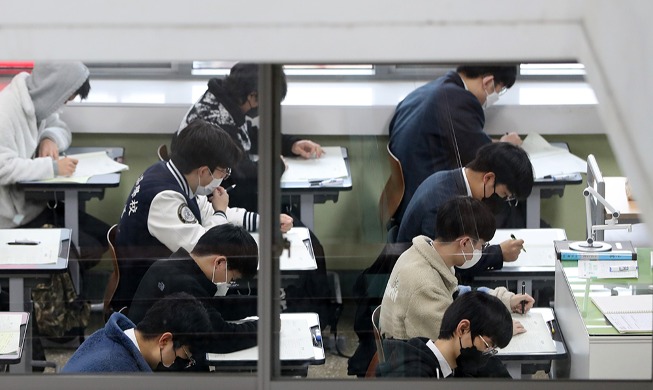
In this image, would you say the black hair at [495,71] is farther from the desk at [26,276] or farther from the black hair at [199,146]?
the desk at [26,276]

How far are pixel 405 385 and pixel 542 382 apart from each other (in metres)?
0.31

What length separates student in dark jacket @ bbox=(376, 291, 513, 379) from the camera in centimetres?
253

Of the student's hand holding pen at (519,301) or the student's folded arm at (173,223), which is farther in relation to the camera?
the student's hand holding pen at (519,301)

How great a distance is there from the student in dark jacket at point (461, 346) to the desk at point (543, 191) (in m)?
0.23

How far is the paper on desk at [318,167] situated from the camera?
2347mm

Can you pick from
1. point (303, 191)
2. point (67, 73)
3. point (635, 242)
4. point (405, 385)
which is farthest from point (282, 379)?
point (635, 242)

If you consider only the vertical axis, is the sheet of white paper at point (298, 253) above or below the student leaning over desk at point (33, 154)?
below

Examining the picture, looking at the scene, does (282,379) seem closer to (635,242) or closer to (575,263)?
(575,263)

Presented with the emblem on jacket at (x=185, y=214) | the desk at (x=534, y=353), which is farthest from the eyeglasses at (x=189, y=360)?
the desk at (x=534, y=353)

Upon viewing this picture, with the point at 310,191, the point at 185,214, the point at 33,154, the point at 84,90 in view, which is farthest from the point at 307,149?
the point at 33,154

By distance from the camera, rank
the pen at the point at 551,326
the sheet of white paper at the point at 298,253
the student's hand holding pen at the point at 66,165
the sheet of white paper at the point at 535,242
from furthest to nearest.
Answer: the student's hand holding pen at the point at 66,165 < the pen at the point at 551,326 < the sheet of white paper at the point at 535,242 < the sheet of white paper at the point at 298,253

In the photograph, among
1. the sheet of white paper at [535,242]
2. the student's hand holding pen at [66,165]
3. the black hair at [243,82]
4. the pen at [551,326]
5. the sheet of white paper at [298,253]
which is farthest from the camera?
the student's hand holding pen at [66,165]

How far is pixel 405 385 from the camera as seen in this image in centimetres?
240

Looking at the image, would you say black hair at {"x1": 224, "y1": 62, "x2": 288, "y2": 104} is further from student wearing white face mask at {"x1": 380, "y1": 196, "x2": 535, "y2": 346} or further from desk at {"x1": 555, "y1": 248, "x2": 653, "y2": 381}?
desk at {"x1": 555, "y1": 248, "x2": 653, "y2": 381}
